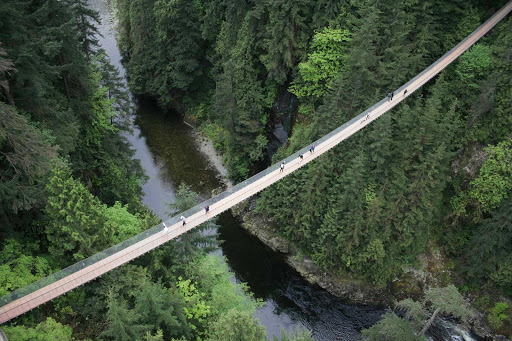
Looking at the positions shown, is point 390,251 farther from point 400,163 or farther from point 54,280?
point 54,280

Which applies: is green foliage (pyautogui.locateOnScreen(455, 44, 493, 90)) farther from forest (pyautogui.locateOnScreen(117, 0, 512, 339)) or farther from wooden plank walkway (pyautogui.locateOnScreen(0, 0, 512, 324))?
wooden plank walkway (pyautogui.locateOnScreen(0, 0, 512, 324))

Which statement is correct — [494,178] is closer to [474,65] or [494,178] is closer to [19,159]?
[474,65]

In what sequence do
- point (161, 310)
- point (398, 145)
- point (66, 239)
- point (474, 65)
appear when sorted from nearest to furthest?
point (161, 310) < point (66, 239) < point (398, 145) < point (474, 65)

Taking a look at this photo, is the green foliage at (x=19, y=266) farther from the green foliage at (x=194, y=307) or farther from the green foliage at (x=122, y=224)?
the green foliage at (x=194, y=307)

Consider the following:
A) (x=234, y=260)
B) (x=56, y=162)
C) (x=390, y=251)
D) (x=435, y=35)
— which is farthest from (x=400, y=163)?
(x=56, y=162)

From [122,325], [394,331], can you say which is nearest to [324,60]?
[394,331]

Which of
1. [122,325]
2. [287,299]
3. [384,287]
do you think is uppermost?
[122,325]
